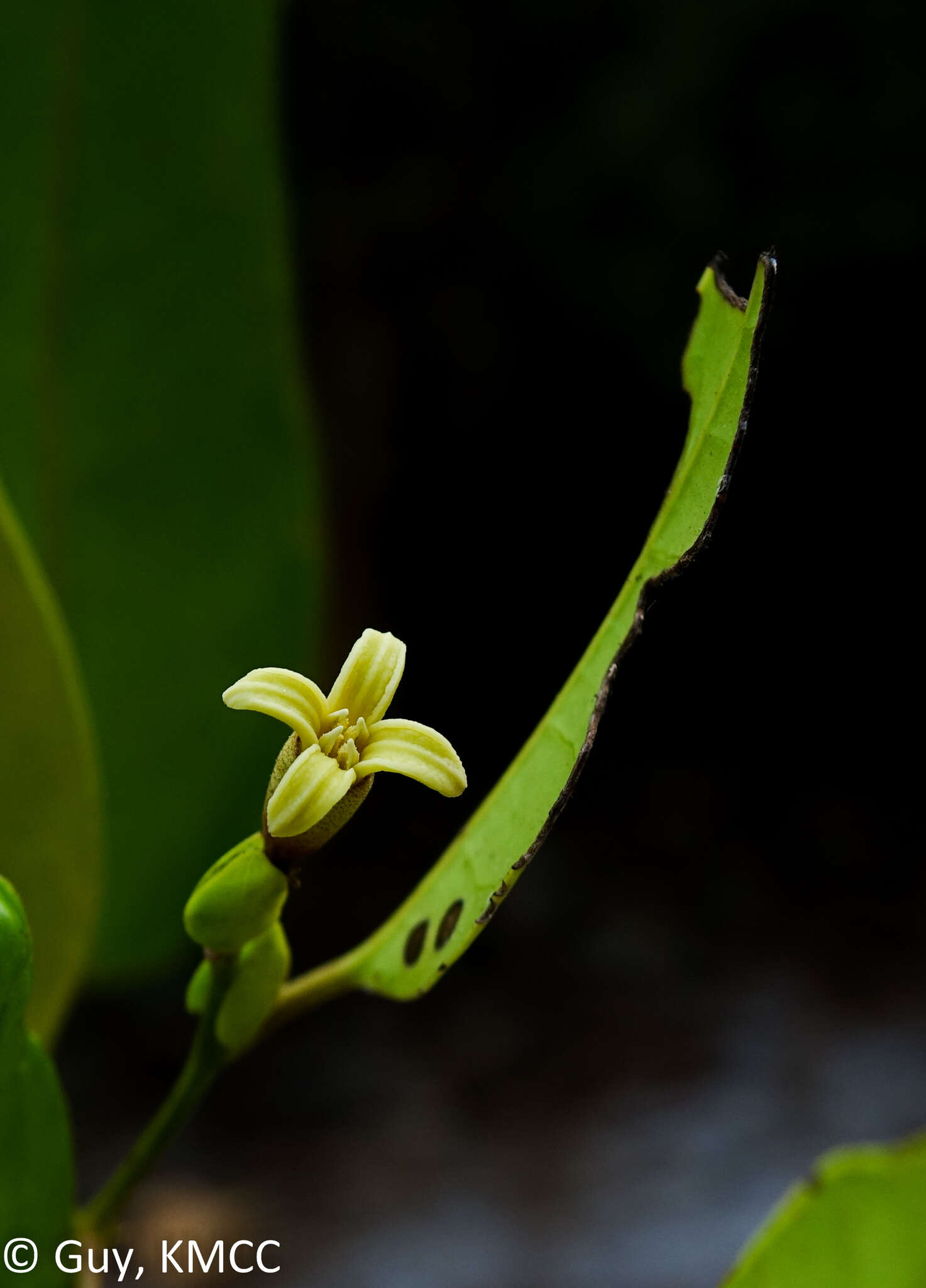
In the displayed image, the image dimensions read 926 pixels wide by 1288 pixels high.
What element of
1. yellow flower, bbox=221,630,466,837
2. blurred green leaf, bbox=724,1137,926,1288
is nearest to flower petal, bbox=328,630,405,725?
yellow flower, bbox=221,630,466,837

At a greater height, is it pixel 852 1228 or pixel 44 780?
pixel 44 780

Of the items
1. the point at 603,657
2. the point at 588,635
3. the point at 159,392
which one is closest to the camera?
the point at 603,657

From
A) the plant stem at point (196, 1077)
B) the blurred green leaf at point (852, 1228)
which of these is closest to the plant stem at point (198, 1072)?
the plant stem at point (196, 1077)

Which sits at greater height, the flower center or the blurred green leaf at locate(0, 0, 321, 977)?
the blurred green leaf at locate(0, 0, 321, 977)

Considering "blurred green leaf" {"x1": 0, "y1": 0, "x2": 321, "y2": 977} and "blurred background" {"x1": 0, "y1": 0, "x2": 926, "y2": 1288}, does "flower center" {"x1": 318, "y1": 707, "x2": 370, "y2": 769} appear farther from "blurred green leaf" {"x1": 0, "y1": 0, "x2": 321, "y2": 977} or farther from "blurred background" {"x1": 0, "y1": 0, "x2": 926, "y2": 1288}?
"blurred background" {"x1": 0, "y1": 0, "x2": 926, "y2": 1288}

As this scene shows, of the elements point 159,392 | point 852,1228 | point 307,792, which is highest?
point 159,392

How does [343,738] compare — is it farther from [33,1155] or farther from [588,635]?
[588,635]

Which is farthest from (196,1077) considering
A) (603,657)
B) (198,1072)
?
(603,657)

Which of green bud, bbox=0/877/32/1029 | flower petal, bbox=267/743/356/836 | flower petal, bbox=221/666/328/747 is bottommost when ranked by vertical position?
green bud, bbox=0/877/32/1029
